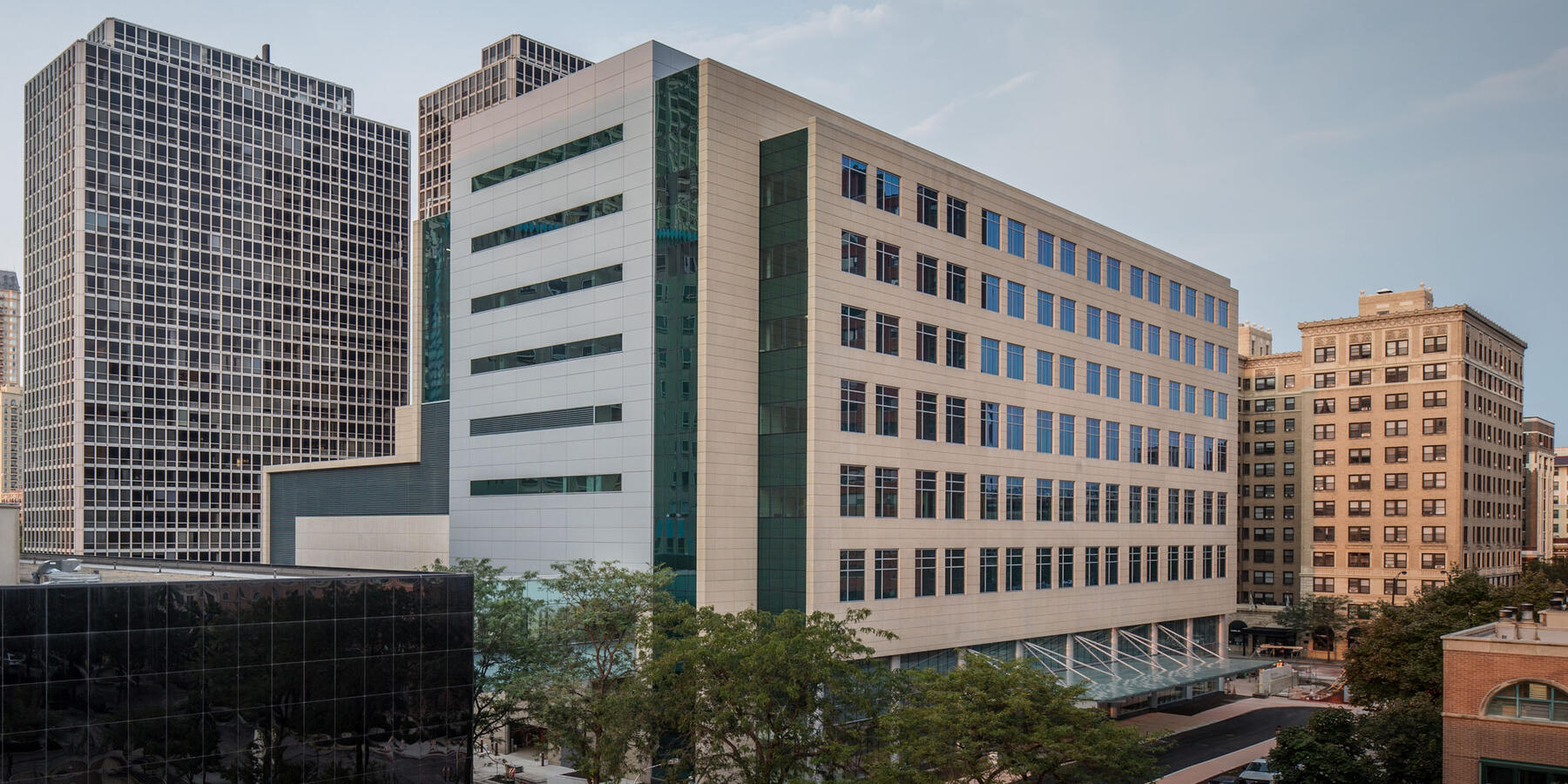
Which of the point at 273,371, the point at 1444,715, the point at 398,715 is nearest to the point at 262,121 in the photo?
the point at 273,371

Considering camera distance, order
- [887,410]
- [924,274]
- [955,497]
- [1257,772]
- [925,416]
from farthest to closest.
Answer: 1. [955,497]
2. [924,274]
3. [925,416]
4. [887,410]
5. [1257,772]

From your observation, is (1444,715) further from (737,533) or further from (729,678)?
(737,533)

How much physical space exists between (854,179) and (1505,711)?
121 ft

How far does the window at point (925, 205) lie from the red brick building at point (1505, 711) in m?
33.8

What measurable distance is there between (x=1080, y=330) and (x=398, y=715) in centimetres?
5374

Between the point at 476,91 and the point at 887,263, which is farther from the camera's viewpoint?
the point at 476,91

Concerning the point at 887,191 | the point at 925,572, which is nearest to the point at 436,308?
the point at 887,191

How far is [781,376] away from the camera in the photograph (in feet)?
185

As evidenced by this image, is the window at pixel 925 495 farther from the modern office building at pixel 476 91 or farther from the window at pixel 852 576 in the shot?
the modern office building at pixel 476 91

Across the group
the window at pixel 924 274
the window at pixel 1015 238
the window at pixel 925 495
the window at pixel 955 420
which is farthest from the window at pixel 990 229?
the window at pixel 925 495

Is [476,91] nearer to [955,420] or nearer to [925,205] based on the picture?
[925,205]

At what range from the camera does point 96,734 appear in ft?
94.6

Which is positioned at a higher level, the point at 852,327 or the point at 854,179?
the point at 854,179

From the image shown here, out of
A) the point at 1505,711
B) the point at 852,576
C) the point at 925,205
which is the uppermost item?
the point at 925,205
